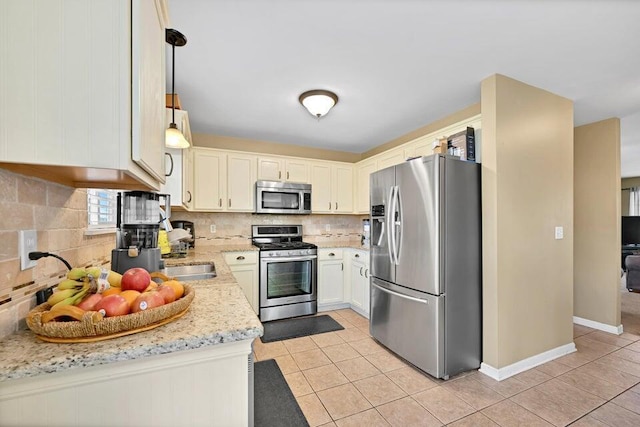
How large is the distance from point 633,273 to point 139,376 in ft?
22.2

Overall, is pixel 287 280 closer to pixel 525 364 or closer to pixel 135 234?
pixel 135 234

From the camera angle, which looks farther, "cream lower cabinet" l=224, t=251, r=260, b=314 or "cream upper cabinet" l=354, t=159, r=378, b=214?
"cream upper cabinet" l=354, t=159, r=378, b=214

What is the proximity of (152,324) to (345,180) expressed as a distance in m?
3.67

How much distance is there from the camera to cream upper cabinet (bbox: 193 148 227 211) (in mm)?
3404

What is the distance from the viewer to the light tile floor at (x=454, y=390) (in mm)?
1765

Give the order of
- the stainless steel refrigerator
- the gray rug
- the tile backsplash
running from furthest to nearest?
1. the tile backsplash
2. the stainless steel refrigerator
3. the gray rug

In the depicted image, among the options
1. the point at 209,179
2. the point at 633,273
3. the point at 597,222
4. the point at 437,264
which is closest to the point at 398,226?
the point at 437,264

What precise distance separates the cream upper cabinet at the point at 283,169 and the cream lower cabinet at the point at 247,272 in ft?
3.55

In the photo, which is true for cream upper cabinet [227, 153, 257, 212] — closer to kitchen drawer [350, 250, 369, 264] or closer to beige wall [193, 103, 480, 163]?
beige wall [193, 103, 480, 163]

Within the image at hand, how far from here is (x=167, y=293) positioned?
3.17ft

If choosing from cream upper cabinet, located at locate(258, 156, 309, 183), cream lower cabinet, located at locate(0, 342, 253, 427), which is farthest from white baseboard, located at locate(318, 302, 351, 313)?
cream lower cabinet, located at locate(0, 342, 253, 427)

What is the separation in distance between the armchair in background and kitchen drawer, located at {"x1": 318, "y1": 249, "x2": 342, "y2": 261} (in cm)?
484

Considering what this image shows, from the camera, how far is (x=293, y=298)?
3527 millimetres

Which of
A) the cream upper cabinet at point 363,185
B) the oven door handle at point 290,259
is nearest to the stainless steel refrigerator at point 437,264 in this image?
the oven door handle at point 290,259
